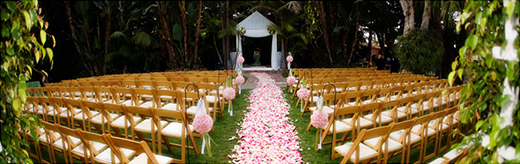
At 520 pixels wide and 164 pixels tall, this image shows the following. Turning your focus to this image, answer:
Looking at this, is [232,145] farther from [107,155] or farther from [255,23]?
[255,23]

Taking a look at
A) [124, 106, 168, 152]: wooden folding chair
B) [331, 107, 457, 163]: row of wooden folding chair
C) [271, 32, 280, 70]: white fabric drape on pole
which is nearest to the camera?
[331, 107, 457, 163]: row of wooden folding chair

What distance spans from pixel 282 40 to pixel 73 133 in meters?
13.3

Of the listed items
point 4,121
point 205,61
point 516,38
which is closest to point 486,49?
point 516,38

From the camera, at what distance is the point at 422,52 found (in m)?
9.76

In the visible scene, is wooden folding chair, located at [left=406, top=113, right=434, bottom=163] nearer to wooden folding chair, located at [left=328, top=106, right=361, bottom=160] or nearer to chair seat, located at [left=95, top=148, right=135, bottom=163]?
wooden folding chair, located at [left=328, top=106, right=361, bottom=160]

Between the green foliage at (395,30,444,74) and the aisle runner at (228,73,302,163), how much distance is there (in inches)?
250

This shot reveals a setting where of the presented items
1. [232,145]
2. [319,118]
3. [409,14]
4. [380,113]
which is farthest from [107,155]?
[409,14]

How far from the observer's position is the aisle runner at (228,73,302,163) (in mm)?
3492

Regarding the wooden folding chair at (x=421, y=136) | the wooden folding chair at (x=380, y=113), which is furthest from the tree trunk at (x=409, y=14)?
the wooden folding chair at (x=421, y=136)

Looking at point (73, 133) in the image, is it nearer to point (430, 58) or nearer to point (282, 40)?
point (430, 58)

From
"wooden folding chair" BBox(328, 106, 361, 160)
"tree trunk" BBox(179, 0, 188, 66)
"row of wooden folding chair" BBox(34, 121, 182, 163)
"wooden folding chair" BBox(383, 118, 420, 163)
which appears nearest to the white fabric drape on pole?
"tree trunk" BBox(179, 0, 188, 66)

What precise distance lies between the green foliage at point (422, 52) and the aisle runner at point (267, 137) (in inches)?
250

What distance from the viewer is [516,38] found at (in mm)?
1163

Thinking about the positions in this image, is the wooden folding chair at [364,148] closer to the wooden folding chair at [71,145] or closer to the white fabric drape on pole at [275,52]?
the wooden folding chair at [71,145]
